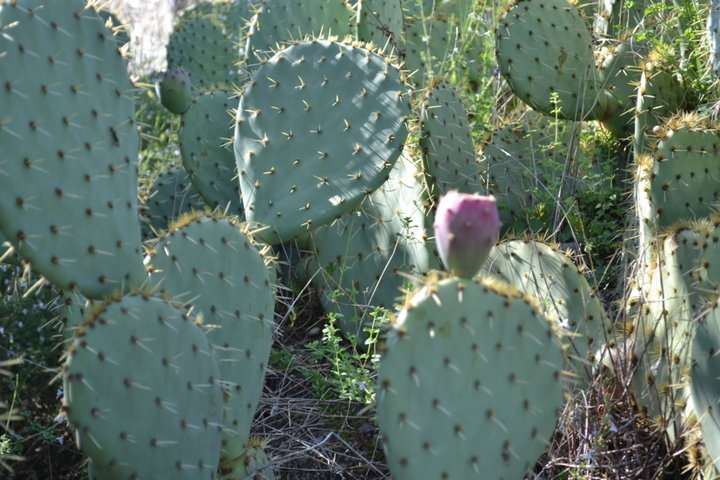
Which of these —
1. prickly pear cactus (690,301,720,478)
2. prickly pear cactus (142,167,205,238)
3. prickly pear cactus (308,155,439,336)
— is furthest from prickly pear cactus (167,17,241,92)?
prickly pear cactus (690,301,720,478)

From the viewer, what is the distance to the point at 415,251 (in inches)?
119

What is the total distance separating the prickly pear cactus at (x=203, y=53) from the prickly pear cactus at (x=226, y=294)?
2.83 m

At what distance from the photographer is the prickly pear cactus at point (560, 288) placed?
8.48 feet

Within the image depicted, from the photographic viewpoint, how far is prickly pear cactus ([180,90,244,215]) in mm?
3451

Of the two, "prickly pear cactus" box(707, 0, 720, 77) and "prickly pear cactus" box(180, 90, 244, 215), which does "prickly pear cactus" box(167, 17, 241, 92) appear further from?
"prickly pear cactus" box(707, 0, 720, 77)

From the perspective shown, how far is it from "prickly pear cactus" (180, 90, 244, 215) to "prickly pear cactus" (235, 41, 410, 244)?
1.49 feet

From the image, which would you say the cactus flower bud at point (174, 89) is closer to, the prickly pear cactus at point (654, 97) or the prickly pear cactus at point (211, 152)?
the prickly pear cactus at point (211, 152)

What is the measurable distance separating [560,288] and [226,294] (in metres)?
1.01

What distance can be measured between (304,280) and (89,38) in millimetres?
1462

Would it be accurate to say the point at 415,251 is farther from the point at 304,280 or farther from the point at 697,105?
the point at 697,105

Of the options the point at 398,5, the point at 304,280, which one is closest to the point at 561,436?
the point at 304,280

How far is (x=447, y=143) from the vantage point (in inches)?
123

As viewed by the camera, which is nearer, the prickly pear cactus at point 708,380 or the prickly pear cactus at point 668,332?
the prickly pear cactus at point 708,380

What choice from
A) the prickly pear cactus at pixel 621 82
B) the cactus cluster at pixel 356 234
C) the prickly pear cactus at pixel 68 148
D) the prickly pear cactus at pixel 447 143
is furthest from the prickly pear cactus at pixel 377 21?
the prickly pear cactus at pixel 68 148
